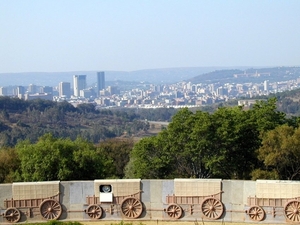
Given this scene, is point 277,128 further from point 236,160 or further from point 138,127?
point 138,127

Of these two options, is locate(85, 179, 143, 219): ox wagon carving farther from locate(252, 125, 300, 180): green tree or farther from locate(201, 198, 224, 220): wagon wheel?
locate(252, 125, 300, 180): green tree

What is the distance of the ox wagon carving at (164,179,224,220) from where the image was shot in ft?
46.4

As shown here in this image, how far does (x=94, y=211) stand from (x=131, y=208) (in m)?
0.98

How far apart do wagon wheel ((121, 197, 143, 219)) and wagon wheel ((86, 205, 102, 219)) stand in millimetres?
606

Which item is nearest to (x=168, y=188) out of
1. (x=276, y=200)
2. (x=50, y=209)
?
(x=276, y=200)

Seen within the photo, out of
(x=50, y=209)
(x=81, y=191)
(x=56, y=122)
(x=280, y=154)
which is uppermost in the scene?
(x=280, y=154)

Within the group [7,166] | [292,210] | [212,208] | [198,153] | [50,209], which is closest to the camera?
[292,210]

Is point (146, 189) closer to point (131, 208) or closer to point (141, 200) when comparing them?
point (141, 200)

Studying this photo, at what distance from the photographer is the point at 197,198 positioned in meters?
14.2

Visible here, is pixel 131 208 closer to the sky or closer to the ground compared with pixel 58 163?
closer to the ground

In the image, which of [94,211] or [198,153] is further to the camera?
[198,153]

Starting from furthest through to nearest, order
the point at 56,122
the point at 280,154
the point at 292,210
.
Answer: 1. the point at 56,122
2. the point at 280,154
3. the point at 292,210

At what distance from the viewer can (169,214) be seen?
14.3 m

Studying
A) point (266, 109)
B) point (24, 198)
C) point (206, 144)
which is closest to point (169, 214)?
point (24, 198)
